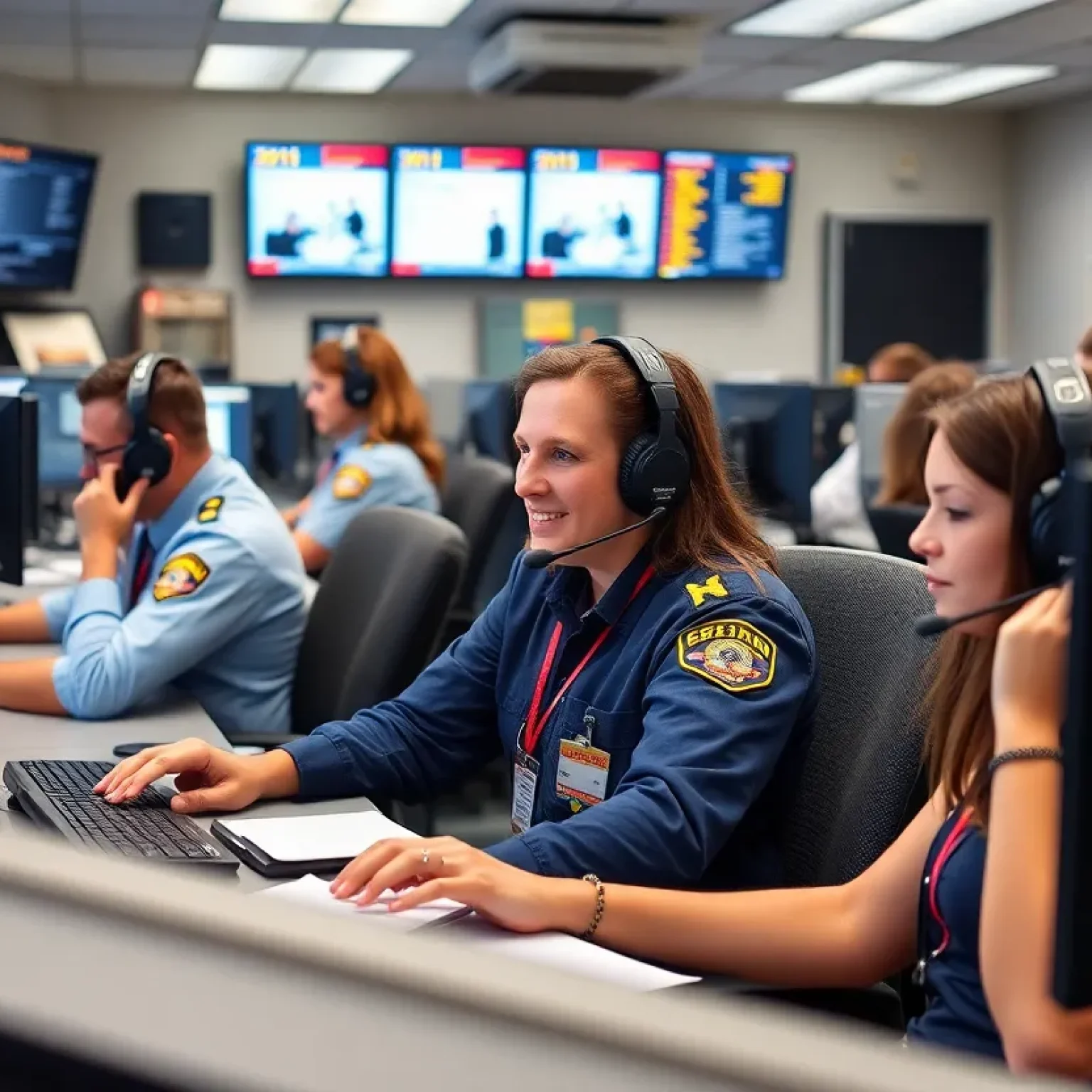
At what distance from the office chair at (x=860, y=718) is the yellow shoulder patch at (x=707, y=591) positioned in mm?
138

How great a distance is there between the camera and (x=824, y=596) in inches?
59.2

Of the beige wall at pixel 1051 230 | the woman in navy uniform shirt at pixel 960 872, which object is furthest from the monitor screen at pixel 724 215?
the woman in navy uniform shirt at pixel 960 872

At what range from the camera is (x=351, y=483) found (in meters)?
3.56

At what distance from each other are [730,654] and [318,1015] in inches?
42.0

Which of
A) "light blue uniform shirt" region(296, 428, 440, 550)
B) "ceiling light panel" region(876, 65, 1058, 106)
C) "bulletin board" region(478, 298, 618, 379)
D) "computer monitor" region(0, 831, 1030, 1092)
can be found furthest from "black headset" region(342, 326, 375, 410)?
"ceiling light panel" region(876, 65, 1058, 106)

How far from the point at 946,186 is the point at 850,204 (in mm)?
599

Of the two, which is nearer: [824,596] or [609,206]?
[824,596]

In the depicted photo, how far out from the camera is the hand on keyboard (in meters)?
1.46

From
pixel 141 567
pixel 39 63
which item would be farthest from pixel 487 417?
pixel 141 567

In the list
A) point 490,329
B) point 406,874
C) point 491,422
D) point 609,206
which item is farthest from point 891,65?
point 406,874

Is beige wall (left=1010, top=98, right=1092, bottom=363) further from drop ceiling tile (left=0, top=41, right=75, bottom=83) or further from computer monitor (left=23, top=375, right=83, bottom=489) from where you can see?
computer monitor (left=23, top=375, right=83, bottom=489)

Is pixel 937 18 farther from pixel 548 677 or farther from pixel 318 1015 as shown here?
pixel 318 1015

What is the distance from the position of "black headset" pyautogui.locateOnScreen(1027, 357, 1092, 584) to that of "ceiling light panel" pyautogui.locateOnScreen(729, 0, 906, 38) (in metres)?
4.83

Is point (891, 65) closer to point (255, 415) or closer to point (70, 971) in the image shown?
point (255, 415)
